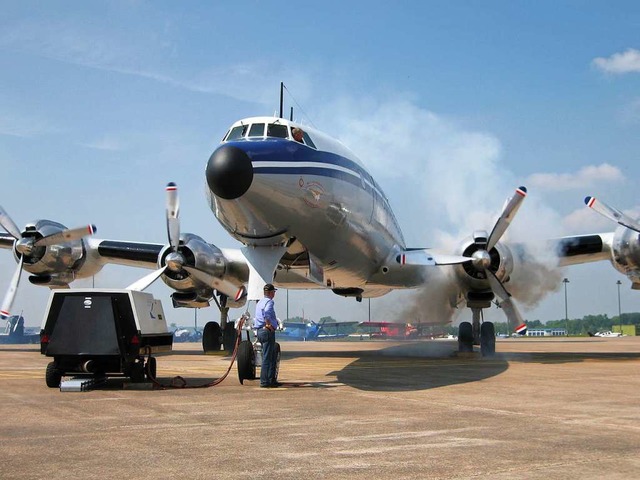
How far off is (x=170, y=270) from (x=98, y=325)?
11.1 meters

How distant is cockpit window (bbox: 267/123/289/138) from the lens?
1424 cm

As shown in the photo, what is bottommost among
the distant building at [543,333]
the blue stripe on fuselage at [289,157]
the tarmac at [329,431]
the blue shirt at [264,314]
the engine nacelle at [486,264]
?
the distant building at [543,333]

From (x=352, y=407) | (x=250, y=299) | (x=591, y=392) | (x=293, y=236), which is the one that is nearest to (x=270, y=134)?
(x=293, y=236)

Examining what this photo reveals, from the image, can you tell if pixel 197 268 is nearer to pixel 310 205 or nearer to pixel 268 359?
pixel 310 205

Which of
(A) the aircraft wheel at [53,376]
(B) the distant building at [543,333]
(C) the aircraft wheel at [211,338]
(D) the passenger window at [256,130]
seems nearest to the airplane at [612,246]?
(D) the passenger window at [256,130]

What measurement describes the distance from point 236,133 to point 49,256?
1353 cm

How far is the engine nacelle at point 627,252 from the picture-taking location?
20333 mm

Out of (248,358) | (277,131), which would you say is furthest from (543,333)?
(248,358)

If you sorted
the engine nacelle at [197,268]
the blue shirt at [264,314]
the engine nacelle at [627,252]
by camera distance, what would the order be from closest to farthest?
the blue shirt at [264,314] < the engine nacelle at [627,252] < the engine nacelle at [197,268]

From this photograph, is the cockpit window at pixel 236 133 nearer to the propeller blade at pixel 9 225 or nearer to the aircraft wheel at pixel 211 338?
the aircraft wheel at pixel 211 338

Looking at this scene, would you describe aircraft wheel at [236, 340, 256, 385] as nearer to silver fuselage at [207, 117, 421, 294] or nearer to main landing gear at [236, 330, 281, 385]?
main landing gear at [236, 330, 281, 385]

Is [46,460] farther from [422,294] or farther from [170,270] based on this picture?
[422,294]

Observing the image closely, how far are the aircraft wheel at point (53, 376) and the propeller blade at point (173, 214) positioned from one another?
26.8ft

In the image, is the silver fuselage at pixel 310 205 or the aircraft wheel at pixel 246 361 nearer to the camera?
the aircraft wheel at pixel 246 361
